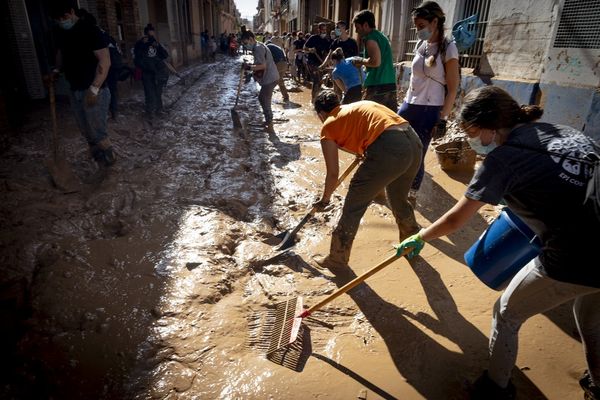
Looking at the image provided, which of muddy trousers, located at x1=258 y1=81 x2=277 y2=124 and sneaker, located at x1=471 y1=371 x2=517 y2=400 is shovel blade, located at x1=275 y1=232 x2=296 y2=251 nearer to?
sneaker, located at x1=471 y1=371 x2=517 y2=400

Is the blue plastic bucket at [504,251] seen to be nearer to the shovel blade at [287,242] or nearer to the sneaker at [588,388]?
the sneaker at [588,388]

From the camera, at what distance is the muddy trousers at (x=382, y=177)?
247 centimetres

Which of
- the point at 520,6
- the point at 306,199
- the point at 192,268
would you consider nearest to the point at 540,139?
the point at 192,268

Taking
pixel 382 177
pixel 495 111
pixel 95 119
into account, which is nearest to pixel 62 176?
pixel 95 119

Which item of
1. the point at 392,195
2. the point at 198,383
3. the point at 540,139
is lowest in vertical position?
the point at 198,383

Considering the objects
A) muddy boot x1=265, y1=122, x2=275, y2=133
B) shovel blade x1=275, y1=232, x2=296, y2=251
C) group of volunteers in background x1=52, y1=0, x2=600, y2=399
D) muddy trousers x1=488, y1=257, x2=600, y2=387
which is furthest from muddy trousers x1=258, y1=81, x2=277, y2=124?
muddy trousers x1=488, y1=257, x2=600, y2=387

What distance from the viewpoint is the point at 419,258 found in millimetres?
3102

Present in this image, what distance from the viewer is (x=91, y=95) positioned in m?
3.92

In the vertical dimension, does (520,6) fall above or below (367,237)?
above

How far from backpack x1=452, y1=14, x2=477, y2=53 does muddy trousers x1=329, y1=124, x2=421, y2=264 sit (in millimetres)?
4596

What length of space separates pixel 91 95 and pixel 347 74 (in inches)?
126

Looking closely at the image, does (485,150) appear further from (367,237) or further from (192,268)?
(192,268)

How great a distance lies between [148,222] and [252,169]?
6.09 ft

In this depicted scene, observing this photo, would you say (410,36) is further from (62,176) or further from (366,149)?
(62,176)
